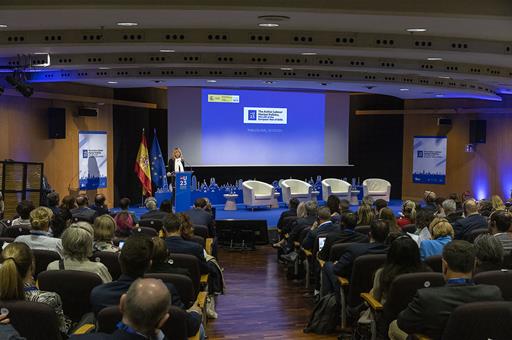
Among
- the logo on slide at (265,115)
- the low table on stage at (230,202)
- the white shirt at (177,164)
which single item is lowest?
the low table on stage at (230,202)

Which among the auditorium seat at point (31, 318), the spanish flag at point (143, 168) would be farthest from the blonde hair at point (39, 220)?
the spanish flag at point (143, 168)

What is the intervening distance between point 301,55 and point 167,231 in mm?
5037

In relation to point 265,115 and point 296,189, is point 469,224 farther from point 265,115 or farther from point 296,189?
point 265,115

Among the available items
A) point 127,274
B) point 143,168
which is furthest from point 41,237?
point 143,168

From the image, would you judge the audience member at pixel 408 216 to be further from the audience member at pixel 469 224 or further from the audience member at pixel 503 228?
the audience member at pixel 503 228

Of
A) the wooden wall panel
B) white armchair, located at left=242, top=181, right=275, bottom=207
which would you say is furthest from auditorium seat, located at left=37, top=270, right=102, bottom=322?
white armchair, located at left=242, top=181, right=275, bottom=207

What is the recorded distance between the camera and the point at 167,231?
542cm

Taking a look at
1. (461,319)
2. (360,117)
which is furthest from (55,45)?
(360,117)

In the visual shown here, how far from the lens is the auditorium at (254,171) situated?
3506 millimetres

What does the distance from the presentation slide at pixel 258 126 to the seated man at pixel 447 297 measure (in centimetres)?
1298

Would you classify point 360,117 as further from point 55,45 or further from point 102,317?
point 102,317

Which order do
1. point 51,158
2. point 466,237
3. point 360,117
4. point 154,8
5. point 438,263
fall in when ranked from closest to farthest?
point 438,263 → point 154,8 → point 466,237 → point 51,158 → point 360,117

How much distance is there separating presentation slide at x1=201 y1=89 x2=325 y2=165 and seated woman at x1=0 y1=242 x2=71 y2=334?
42.8ft

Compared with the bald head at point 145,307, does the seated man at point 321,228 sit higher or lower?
lower
